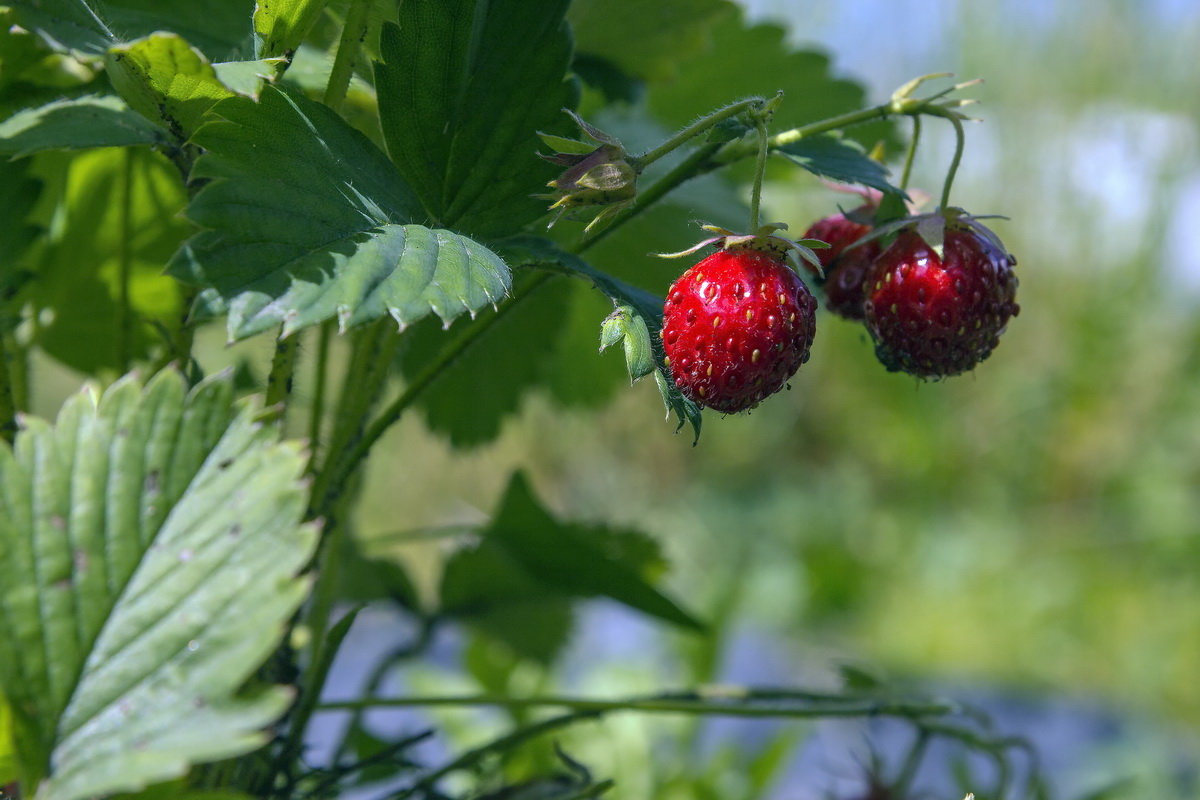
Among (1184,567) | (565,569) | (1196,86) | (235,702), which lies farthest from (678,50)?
(1196,86)

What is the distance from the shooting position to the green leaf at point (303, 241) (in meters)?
0.39

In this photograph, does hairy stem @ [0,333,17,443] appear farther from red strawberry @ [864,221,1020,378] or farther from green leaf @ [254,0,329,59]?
red strawberry @ [864,221,1020,378]

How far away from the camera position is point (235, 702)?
34 cm

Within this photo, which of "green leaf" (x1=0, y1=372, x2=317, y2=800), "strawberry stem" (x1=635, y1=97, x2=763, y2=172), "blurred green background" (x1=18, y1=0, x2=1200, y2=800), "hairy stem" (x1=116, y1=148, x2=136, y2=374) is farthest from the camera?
"blurred green background" (x1=18, y1=0, x2=1200, y2=800)

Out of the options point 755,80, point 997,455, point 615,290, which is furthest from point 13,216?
point 997,455

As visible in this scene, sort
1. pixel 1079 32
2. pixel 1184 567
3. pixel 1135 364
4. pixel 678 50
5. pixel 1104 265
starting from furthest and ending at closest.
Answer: pixel 1079 32
pixel 1104 265
pixel 1135 364
pixel 1184 567
pixel 678 50

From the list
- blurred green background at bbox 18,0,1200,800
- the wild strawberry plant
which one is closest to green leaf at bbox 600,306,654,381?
the wild strawberry plant

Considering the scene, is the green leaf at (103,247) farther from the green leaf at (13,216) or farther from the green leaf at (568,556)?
the green leaf at (568,556)

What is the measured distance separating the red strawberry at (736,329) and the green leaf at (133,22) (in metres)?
0.23

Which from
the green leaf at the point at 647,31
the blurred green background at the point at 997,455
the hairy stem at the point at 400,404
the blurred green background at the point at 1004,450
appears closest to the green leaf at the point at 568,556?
the hairy stem at the point at 400,404

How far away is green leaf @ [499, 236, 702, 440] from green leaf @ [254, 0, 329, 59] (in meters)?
0.12

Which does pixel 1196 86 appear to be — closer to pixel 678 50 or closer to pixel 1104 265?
pixel 1104 265

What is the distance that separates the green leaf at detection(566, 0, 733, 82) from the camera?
2.09 feet

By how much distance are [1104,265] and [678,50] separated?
3370mm
